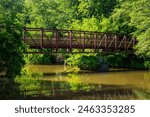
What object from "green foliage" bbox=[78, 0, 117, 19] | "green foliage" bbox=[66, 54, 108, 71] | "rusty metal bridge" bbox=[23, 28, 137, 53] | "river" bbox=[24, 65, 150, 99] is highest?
"green foliage" bbox=[78, 0, 117, 19]

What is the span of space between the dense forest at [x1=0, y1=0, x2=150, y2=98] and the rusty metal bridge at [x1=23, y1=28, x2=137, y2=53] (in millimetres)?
1273

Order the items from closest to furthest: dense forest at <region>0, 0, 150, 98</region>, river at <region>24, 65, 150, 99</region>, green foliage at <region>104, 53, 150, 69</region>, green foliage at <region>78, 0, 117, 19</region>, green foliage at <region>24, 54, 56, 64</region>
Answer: river at <region>24, 65, 150, 99</region>, dense forest at <region>0, 0, 150, 98</region>, green foliage at <region>104, 53, 150, 69</region>, green foliage at <region>24, 54, 56, 64</region>, green foliage at <region>78, 0, 117, 19</region>

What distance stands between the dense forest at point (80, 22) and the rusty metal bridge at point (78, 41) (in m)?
1.27

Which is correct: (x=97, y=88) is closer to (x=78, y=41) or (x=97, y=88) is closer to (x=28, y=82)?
(x=28, y=82)

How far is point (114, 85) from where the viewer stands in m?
28.4

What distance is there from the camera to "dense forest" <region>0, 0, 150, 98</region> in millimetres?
23936

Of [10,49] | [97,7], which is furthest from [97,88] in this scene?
[97,7]

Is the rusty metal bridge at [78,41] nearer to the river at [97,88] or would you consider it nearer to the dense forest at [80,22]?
the dense forest at [80,22]

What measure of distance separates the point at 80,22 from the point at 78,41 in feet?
42.9

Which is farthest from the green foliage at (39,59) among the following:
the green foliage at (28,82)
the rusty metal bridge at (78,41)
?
the green foliage at (28,82)

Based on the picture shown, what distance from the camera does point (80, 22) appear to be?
52.9 m

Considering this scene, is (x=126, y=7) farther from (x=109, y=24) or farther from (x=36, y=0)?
(x=36, y=0)

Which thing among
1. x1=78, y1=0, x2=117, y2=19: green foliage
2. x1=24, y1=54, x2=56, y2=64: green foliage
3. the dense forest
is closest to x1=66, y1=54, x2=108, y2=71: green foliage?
the dense forest

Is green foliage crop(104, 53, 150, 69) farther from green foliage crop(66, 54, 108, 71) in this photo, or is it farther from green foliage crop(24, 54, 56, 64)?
green foliage crop(24, 54, 56, 64)
